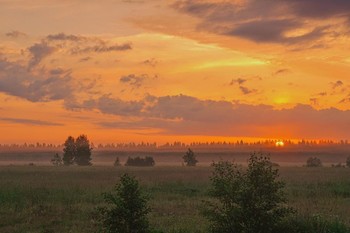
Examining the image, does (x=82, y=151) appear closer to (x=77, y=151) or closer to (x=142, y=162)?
(x=77, y=151)

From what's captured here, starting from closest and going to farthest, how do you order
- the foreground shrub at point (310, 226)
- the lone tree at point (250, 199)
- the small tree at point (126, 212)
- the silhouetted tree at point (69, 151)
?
the small tree at point (126, 212), the lone tree at point (250, 199), the foreground shrub at point (310, 226), the silhouetted tree at point (69, 151)

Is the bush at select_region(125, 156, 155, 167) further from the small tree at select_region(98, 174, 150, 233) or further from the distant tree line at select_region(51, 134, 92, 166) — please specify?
the small tree at select_region(98, 174, 150, 233)

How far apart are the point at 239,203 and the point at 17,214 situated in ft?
53.4

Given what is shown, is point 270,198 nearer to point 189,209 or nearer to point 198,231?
point 198,231

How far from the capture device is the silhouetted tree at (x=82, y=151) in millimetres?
137375

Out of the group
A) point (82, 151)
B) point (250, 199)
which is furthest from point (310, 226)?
point (82, 151)

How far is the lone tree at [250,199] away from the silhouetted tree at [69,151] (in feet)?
410

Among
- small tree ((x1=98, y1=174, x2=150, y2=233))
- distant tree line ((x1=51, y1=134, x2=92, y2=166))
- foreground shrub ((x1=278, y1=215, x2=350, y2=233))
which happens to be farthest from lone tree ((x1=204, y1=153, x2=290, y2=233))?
distant tree line ((x1=51, y1=134, x2=92, y2=166))

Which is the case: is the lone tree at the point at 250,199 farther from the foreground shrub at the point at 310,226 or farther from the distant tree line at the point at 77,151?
the distant tree line at the point at 77,151

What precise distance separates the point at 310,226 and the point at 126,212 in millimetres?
7667

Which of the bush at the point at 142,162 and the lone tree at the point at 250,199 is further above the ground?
the lone tree at the point at 250,199

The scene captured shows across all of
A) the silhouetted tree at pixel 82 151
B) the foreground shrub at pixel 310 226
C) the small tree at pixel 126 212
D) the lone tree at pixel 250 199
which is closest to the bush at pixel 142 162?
the silhouetted tree at pixel 82 151

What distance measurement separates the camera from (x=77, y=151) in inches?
5413

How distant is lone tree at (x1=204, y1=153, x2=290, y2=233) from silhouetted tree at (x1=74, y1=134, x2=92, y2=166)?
410ft
